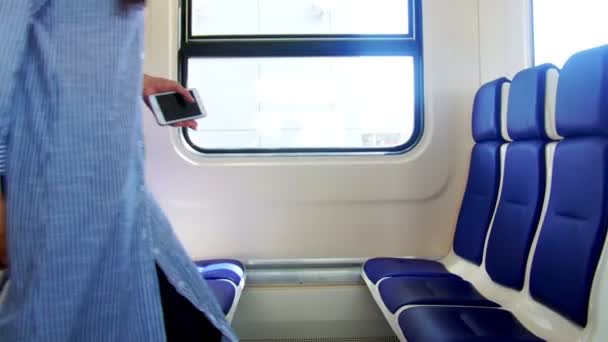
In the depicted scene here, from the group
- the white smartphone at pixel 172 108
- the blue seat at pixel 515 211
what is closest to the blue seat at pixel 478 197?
the blue seat at pixel 515 211

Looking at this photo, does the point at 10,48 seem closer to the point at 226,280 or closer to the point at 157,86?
the point at 157,86

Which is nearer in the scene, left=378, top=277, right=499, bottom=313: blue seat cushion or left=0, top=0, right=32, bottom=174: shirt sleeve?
left=0, top=0, right=32, bottom=174: shirt sleeve

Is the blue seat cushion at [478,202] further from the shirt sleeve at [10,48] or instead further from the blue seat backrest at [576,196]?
the shirt sleeve at [10,48]

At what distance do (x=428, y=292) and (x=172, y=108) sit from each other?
1.19 metres

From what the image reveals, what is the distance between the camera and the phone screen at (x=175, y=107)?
1.06 m

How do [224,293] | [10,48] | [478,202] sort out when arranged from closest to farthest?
[10,48]
[224,293]
[478,202]

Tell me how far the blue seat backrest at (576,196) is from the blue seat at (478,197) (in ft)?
1.64

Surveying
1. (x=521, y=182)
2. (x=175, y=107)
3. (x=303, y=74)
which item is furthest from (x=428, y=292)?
(x=303, y=74)

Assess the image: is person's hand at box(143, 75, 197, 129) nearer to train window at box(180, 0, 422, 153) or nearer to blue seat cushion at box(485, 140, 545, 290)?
blue seat cushion at box(485, 140, 545, 290)

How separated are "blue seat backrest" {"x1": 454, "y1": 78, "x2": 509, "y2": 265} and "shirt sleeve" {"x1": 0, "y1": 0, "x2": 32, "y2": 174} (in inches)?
72.7

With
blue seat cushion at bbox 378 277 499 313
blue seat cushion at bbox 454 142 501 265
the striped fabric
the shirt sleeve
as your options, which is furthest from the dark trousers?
blue seat cushion at bbox 454 142 501 265

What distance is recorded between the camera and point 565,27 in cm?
212

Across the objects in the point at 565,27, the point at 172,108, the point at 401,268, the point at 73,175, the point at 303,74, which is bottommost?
the point at 401,268

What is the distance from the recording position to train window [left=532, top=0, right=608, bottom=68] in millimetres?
1951
